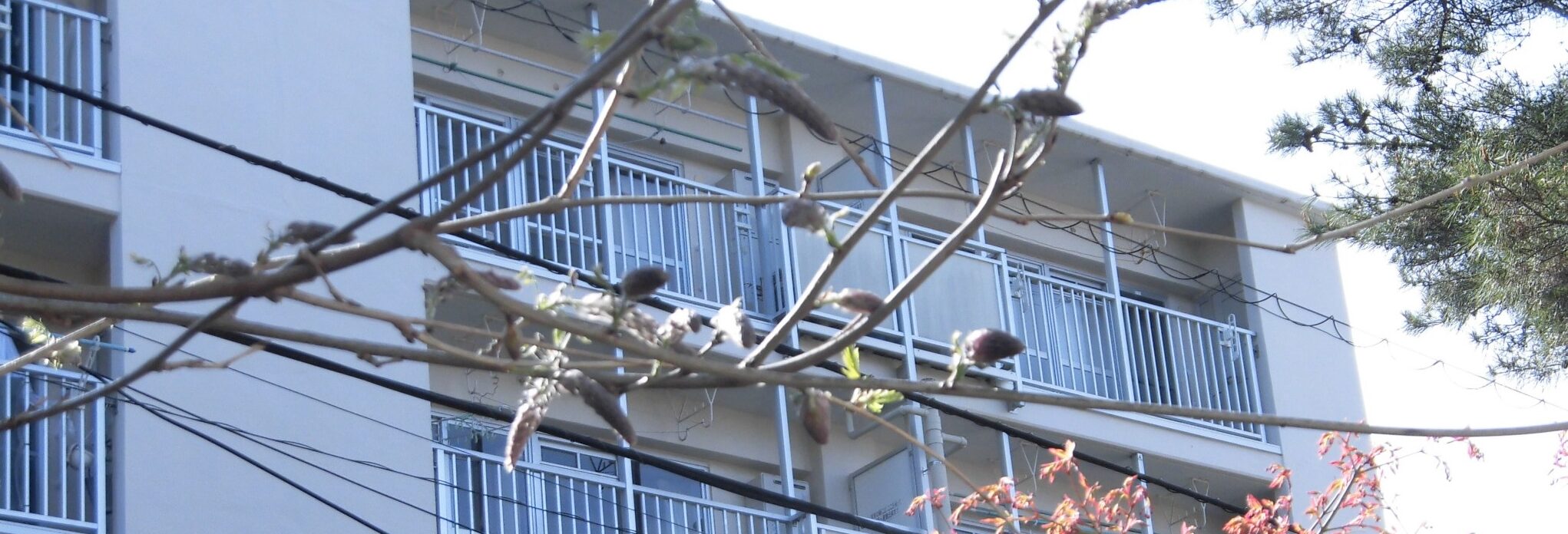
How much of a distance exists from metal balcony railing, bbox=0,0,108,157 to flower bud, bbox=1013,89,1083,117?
327 inches

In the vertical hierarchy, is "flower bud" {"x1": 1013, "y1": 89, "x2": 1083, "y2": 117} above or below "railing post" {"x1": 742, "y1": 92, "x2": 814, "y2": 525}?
below

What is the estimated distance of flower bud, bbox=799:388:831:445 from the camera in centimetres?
330

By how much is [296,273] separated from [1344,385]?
15.8m

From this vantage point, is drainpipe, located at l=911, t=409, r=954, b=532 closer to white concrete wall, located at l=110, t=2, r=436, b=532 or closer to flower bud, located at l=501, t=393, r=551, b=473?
white concrete wall, located at l=110, t=2, r=436, b=532

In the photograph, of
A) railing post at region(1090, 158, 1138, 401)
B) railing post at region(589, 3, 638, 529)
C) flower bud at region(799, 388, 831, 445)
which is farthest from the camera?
railing post at region(1090, 158, 1138, 401)

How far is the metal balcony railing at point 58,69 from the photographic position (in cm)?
1025

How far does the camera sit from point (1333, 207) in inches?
388

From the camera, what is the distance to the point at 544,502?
454 inches

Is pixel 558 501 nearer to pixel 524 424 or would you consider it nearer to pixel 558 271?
pixel 558 271

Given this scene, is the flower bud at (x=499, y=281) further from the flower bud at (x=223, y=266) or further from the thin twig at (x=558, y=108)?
the flower bud at (x=223, y=266)

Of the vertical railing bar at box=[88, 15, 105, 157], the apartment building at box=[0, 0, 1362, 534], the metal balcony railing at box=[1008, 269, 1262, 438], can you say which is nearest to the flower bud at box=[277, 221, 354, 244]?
the apartment building at box=[0, 0, 1362, 534]

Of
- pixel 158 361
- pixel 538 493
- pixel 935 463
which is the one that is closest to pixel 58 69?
pixel 538 493

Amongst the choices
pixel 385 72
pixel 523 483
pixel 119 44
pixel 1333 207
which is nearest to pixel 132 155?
pixel 119 44

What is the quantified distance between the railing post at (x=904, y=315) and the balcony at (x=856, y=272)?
29 mm
